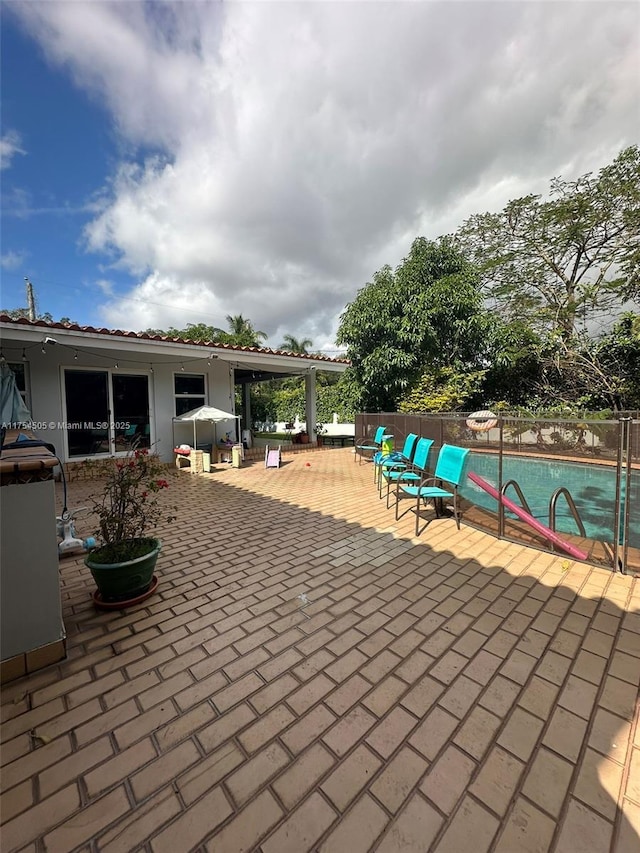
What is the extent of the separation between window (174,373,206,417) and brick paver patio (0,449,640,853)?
6457mm

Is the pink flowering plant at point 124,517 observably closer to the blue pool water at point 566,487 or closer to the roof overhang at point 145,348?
the blue pool water at point 566,487

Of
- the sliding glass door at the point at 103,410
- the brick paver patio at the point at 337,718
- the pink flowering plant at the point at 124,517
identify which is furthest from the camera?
the sliding glass door at the point at 103,410

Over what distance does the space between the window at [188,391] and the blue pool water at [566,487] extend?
7142mm

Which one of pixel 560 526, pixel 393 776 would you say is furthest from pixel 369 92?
pixel 393 776

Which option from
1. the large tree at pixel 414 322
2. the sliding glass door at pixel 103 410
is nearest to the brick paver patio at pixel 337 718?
the sliding glass door at pixel 103 410

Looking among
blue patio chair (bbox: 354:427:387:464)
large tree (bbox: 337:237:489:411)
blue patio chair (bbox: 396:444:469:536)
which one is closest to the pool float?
blue patio chair (bbox: 396:444:469:536)

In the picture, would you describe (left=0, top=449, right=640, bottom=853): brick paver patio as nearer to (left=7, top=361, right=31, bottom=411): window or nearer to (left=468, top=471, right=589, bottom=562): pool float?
(left=468, top=471, right=589, bottom=562): pool float

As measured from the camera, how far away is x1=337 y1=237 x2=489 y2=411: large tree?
9.27 m

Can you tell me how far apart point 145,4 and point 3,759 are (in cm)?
732

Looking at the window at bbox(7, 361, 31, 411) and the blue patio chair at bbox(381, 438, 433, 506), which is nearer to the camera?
the blue patio chair at bbox(381, 438, 433, 506)

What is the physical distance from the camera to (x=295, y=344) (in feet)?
94.0

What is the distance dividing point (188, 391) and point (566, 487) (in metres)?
8.45

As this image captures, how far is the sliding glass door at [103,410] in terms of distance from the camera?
756 cm

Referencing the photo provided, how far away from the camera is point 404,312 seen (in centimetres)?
949
